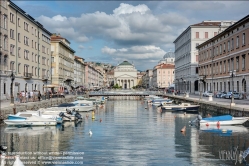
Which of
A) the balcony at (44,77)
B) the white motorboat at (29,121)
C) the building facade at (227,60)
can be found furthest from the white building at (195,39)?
the white motorboat at (29,121)

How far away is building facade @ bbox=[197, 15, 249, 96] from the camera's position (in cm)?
5728

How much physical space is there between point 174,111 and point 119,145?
33.4m

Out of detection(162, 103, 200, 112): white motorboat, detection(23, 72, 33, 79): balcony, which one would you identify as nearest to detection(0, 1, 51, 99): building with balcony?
detection(23, 72, 33, 79): balcony

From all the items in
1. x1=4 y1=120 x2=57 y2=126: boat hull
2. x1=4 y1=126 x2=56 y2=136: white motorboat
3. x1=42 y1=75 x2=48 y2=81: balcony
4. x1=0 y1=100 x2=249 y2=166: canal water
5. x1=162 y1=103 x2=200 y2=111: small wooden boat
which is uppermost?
x1=42 y1=75 x2=48 y2=81: balcony

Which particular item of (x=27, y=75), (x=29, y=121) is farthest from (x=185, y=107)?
(x=27, y=75)

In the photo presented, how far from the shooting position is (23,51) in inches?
2462

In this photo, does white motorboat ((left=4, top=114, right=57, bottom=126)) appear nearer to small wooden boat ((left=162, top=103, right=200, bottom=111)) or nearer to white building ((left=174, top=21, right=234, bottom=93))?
small wooden boat ((left=162, top=103, right=200, bottom=111))

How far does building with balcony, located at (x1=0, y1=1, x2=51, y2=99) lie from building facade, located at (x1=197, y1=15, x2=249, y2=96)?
34.0 metres

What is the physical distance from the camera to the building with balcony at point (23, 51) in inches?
2094

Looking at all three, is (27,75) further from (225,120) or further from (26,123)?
(225,120)

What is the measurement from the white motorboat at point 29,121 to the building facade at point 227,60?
2420 centimetres

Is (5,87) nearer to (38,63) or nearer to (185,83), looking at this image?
(38,63)

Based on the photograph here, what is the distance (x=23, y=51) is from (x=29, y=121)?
31819 mm

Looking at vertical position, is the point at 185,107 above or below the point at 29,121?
above
